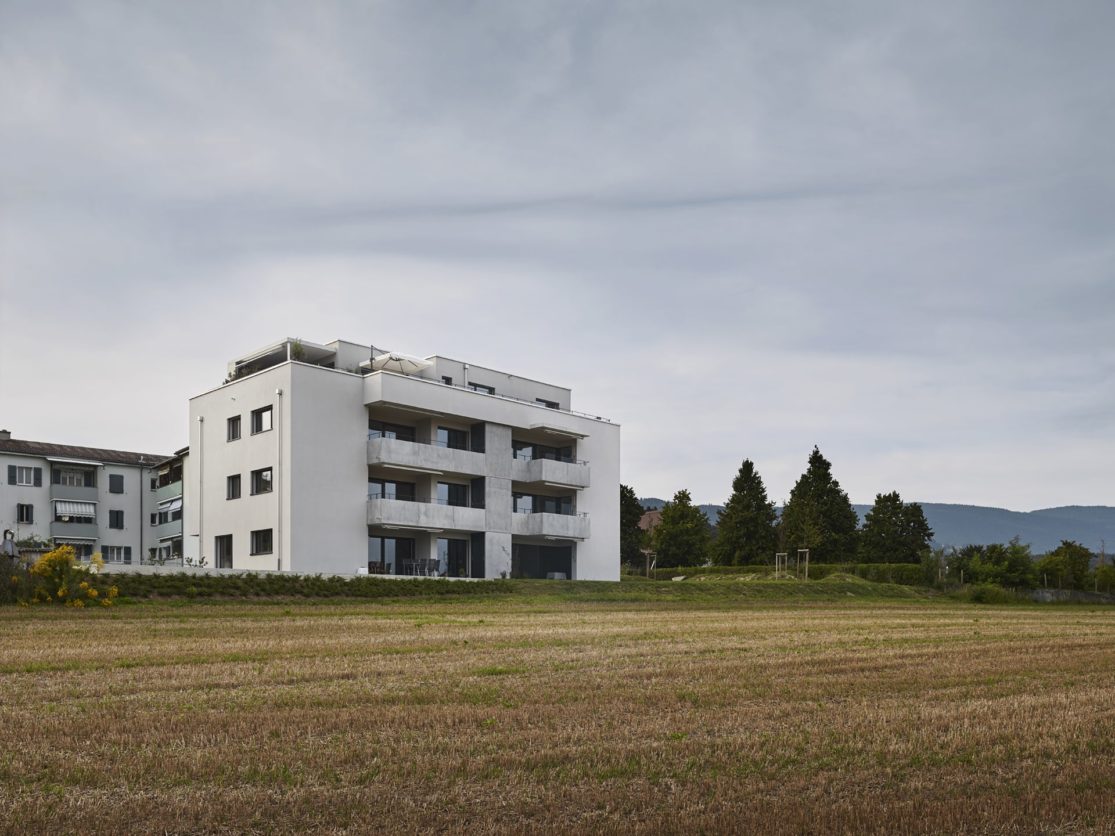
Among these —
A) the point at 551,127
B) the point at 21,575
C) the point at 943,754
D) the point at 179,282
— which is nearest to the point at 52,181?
the point at 179,282

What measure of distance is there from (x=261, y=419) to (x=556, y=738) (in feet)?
148

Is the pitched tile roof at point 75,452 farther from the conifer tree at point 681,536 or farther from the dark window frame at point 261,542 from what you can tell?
the conifer tree at point 681,536

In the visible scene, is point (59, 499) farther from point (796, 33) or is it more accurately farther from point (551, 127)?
point (796, 33)

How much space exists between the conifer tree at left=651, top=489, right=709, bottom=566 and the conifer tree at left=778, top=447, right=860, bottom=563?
6410 mm

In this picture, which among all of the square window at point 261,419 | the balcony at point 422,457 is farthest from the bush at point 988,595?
the square window at point 261,419

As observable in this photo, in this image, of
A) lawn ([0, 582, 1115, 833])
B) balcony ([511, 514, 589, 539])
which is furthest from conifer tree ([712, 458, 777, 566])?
lawn ([0, 582, 1115, 833])

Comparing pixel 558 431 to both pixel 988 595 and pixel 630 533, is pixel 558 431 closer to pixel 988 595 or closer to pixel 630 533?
pixel 988 595

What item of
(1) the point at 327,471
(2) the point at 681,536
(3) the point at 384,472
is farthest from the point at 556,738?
(2) the point at 681,536

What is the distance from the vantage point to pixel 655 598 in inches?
1619

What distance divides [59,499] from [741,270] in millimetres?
48994

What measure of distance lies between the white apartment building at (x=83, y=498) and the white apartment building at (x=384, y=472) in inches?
483

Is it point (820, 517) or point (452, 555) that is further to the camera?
point (820, 517)

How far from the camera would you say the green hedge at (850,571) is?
63688 mm

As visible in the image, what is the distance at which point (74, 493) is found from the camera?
66.0 meters
